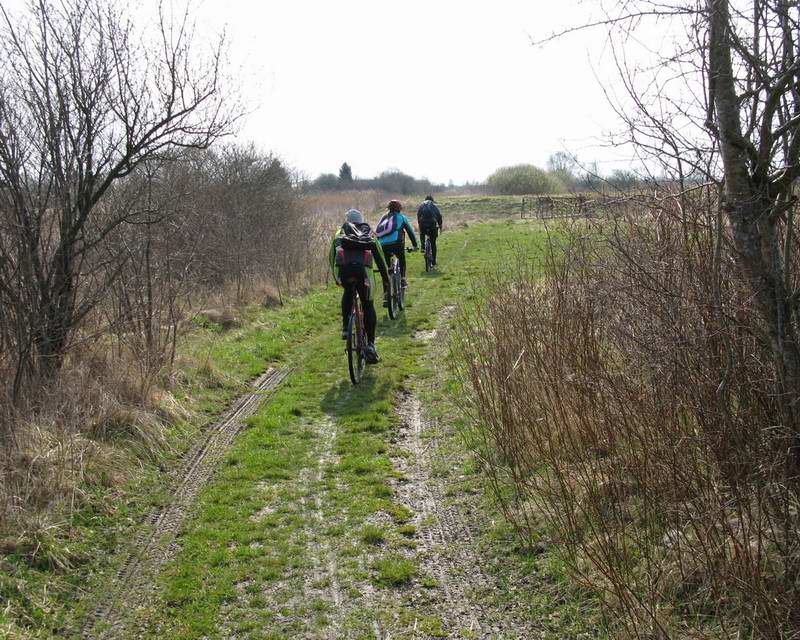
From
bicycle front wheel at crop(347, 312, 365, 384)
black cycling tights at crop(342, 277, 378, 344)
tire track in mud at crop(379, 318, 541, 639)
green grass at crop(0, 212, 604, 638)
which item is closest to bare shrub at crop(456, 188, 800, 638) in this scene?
tire track in mud at crop(379, 318, 541, 639)

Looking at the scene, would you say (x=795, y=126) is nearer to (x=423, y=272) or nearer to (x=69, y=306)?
(x=69, y=306)

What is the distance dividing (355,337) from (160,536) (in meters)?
4.29

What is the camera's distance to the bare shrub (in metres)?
3.46

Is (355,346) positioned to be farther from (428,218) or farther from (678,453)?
(428,218)

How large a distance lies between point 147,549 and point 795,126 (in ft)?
16.4

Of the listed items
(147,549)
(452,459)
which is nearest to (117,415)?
(147,549)

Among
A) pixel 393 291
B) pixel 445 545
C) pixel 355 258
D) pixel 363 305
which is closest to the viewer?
pixel 445 545

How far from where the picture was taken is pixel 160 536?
18.0ft

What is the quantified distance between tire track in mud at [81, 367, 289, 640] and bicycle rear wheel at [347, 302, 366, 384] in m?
1.36

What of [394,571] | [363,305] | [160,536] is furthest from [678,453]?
[363,305]

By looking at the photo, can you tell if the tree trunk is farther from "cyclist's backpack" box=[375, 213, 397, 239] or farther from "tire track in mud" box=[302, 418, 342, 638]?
"cyclist's backpack" box=[375, 213, 397, 239]

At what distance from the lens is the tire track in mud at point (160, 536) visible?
175 inches

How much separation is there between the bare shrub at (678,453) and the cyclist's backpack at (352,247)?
3.92 metres

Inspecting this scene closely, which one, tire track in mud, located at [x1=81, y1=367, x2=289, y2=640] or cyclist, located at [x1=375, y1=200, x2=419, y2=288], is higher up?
cyclist, located at [x1=375, y1=200, x2=419, y2=288]
